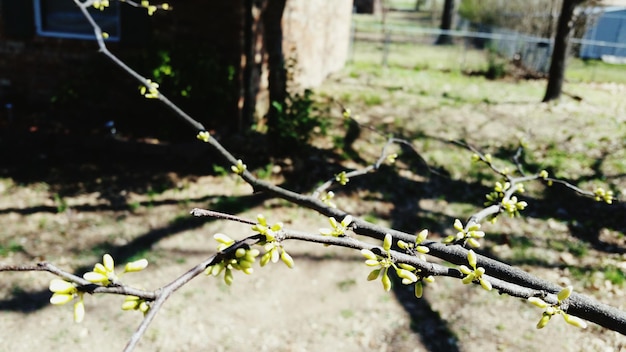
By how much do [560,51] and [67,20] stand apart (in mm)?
9855

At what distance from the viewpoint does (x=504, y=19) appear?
71.6 ft

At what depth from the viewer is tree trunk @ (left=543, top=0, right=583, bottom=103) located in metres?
10.5

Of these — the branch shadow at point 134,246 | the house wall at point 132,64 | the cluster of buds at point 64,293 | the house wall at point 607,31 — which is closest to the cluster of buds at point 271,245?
the cluster of buds at point 64,293

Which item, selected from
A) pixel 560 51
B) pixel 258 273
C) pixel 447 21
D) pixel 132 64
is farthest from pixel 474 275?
pixel 447 21

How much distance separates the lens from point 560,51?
10844mm

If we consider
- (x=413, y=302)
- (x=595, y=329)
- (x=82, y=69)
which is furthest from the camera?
(x=82, y=69)

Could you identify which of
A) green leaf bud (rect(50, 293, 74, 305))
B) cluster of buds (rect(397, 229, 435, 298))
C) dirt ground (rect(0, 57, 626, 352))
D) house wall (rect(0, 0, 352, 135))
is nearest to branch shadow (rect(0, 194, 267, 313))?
dirt ground (rect(0, 57, 626, 352))

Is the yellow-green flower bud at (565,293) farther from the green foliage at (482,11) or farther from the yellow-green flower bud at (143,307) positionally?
the green foliage at (482,11)

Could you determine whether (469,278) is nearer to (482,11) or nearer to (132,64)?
(132,64)

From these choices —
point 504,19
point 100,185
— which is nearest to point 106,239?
point 100,185

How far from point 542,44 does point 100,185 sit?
44.0 ft

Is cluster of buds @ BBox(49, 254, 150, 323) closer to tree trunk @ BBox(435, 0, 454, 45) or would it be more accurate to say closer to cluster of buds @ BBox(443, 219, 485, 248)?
cluster of buds @ BBox(443, 219, 485, 248)

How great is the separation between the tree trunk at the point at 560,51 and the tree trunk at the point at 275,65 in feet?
21.5

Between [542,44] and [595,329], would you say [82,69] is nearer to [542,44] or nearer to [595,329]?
[595,329]
